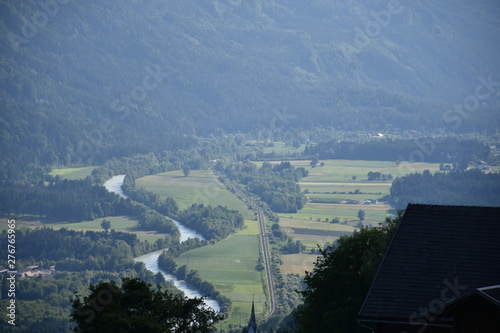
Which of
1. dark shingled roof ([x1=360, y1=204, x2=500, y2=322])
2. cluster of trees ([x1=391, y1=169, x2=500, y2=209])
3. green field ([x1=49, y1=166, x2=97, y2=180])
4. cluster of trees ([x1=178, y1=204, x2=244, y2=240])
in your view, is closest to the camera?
dark shingled roof ([x1=360, y1=204, x2=500, y2=322])

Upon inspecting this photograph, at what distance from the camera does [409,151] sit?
168500 millimetres

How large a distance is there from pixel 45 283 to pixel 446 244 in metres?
60.9

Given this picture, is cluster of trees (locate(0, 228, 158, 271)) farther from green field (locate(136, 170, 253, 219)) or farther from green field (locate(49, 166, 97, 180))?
green field (locate(49, 166, 97, 180))

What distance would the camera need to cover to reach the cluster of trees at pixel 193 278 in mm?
65125

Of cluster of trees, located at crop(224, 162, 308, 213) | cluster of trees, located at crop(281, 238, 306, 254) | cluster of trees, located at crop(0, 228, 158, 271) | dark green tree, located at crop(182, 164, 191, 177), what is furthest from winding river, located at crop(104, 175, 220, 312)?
dark green tree, located at crop(182, 164, 191, 177)

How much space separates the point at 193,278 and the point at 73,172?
90132 mm

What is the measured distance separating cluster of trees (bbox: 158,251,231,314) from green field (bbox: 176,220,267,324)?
2.35 ft

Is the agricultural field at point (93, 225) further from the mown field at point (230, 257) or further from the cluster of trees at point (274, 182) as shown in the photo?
the cluster of trees at point (274, 182)

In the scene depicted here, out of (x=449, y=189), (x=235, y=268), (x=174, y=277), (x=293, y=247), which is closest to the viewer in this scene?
→ (x=174, y=277)

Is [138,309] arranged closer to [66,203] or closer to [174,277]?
[174,277]

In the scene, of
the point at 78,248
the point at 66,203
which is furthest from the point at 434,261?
the point at 66,203

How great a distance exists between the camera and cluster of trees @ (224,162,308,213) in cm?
11731

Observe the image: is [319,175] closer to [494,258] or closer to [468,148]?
[468,148]

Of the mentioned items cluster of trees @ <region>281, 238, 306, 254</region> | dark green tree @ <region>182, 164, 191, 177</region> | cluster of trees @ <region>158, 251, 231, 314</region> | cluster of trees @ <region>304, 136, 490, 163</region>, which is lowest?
cluster of trees @ <region>158, 251, 231, 314</region>
